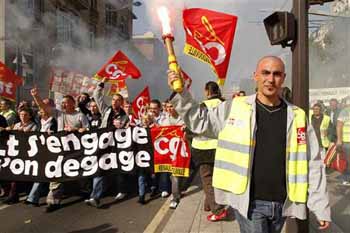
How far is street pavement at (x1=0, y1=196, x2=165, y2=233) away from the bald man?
10.5 ft

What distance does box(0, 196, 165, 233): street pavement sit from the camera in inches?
225

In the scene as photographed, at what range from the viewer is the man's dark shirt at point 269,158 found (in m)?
2.69

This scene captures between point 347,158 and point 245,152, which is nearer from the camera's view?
point 245,152

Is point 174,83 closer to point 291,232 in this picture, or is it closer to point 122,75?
point 291,232

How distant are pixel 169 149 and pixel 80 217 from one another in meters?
1.78

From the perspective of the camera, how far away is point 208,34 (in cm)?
561

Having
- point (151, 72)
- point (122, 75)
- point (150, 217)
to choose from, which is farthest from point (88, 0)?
point (150, 217)

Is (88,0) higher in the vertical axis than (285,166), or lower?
higher

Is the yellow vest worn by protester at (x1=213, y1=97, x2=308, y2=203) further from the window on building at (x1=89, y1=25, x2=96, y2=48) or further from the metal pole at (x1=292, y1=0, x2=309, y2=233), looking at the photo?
the window on building at (x1=89, y1=25, x2=96, y2=48)

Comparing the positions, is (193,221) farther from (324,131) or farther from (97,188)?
(324,131)

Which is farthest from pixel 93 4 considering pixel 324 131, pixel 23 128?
pixel 23 128

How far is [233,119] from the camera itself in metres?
2.77

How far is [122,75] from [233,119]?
786 cm

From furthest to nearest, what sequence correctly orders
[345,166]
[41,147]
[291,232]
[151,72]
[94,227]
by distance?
[151,72] < [345,166] < [41,147] < [94,227] < [291,232]
